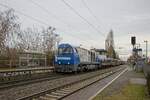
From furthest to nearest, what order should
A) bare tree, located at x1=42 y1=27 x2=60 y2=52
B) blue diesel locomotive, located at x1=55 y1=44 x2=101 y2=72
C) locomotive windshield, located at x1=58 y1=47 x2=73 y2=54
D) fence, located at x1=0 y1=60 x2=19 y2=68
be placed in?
bare tree, located at x1=42 y1=27 x2=60 y2=52
fence, located at x1=0 y1=60 x2=19 y2=68
locomotive windshield, located at x1=58 y1=47 x2=73 y2=54
blue diesel locomotive, located at x1=55 y1=44 x2=101 y2=72

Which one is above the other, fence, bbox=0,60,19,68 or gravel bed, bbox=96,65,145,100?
fence, bbox=0,60,19,68

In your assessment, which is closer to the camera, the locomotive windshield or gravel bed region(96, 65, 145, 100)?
gravel bed region(96, 65, 145, 100)

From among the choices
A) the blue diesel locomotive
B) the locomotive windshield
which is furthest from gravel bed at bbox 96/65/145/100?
the locomotive windshield

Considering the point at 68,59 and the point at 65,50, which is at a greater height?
the point at 65,50

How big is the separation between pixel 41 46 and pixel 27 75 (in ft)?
106

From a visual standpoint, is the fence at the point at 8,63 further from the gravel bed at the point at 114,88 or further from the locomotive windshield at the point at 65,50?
the gravel bed at the point at 114,88

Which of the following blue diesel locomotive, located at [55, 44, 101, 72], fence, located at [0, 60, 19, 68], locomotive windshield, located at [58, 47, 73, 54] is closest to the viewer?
blue diesel locomotive, located at [55, 44, 101, 72]

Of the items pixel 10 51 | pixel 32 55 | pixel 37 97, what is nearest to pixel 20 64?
pixel 32 55

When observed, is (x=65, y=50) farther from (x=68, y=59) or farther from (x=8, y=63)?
(x=8, y=63)

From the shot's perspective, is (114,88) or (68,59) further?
(68,59)

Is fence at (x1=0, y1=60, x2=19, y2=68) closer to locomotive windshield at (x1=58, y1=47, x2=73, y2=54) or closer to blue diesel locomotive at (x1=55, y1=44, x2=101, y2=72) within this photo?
blue diesel locomotive at (x1=55, y1=44, x2=101, y2=72)

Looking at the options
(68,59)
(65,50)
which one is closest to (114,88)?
(68,59)

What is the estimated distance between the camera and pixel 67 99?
43.5 ft

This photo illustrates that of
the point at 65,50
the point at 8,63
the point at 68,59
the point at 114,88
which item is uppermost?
the point at 65,50
